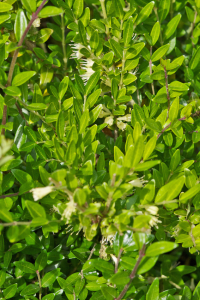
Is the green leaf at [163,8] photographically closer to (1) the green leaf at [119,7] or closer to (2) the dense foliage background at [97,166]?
(2) the dense foliage background at [97,166]

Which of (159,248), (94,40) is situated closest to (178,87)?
(94,40)

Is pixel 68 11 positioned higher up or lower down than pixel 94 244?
higher up

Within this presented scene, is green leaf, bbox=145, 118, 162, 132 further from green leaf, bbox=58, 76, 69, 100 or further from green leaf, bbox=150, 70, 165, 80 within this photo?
green leaf, bbox=58, 76, 69, 100

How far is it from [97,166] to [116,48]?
344 millimetres

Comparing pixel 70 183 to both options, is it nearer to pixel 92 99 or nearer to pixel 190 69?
pixel 92 99

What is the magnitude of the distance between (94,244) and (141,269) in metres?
0.31

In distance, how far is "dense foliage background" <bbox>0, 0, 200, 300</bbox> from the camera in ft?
2.31

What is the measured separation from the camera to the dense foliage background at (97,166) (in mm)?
705

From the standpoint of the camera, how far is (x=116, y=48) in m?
0.89

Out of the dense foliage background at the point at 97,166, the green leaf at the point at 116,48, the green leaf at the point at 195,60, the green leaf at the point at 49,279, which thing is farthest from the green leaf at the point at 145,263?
the green leaf at the point at 195,60

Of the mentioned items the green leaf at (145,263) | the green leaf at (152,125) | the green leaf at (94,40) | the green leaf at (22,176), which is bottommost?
the green leaf at (145,263)

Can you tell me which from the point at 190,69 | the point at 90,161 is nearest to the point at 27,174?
the point at 90,161

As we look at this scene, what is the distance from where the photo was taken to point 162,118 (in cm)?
88

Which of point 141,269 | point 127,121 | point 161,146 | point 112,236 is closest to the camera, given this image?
point 141,269
